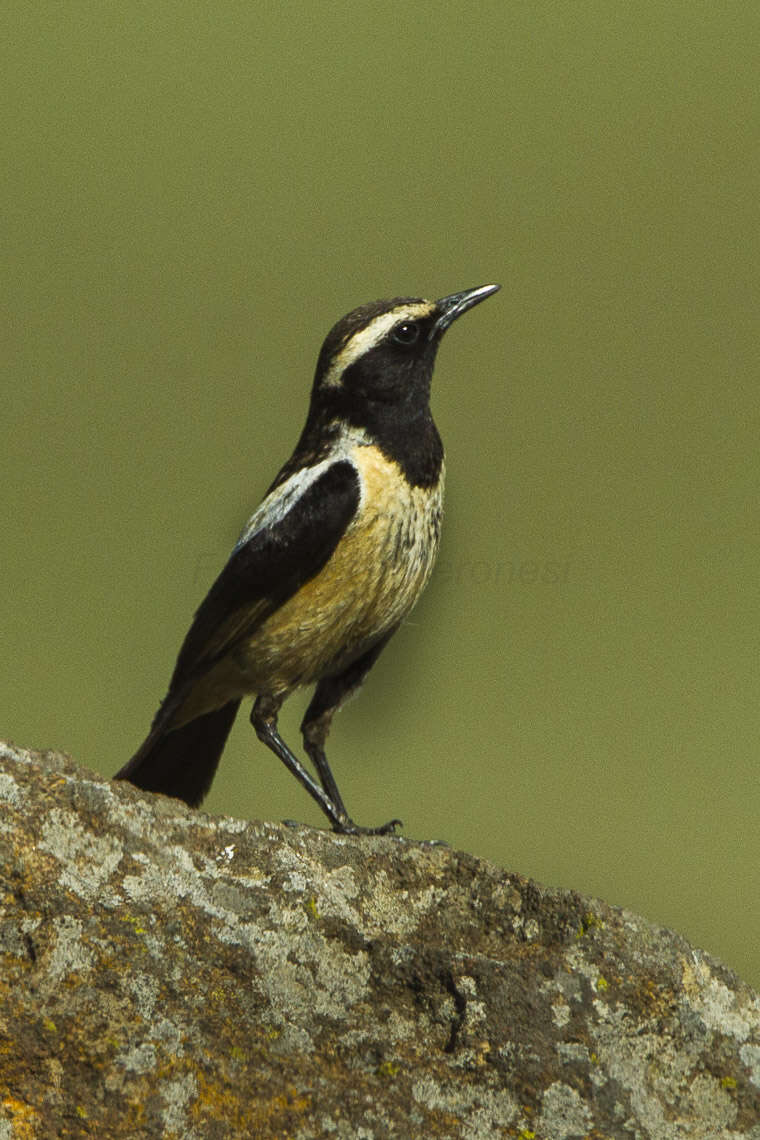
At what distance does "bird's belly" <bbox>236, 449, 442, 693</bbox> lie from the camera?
12.1 feet

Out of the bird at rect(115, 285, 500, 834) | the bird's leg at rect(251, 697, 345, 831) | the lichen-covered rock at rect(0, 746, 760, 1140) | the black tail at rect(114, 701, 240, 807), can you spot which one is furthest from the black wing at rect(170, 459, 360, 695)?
the lichen-covered rock at rect(0, 746, 760, 1140)

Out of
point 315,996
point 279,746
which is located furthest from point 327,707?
point 315,996

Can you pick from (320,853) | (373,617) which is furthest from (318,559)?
(320,853)

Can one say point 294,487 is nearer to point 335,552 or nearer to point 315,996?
point 335,552

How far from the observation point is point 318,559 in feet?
12.2

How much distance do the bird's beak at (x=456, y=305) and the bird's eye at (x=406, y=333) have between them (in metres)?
0.06

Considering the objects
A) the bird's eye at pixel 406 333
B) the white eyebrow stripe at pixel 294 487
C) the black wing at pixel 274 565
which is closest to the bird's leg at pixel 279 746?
the black wing at pixel 274 565

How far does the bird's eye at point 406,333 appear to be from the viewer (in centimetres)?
387

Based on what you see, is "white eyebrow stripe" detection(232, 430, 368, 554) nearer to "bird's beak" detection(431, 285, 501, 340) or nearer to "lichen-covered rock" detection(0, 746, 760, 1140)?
"bird's beak" detection(431, 285, 501, 340)

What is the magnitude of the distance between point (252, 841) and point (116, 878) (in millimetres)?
332

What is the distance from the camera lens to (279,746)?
386 cm

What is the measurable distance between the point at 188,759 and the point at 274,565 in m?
0.82

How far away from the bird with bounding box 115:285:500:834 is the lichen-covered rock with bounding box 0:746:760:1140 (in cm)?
98

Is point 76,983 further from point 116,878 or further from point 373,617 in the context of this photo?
point 373,617
